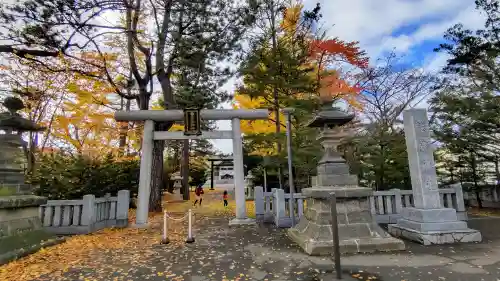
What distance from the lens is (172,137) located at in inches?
416

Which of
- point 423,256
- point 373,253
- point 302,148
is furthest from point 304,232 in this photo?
point 302,148

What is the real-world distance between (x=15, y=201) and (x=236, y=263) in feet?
18.3

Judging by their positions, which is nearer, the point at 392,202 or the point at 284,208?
the point at 284,208

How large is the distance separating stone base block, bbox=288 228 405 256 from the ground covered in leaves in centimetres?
22

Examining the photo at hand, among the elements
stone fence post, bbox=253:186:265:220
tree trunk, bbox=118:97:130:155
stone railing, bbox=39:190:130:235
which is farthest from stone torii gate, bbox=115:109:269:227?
tree trunk, bbox=118:97:130:155

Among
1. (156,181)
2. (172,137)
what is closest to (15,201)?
(172,137)

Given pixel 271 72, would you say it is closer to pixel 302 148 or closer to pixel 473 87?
pixel 302 148

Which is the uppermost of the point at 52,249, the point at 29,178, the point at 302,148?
the point at 302,148

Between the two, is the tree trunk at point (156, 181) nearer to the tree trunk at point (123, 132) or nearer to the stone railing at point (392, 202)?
the tree trunk at point (123, 132)

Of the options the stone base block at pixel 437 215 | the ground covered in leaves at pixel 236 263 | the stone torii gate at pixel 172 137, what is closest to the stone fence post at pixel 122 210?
the stone torii gate at pixel 172 137

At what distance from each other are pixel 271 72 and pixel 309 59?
10.2 ft

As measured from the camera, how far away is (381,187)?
1386cm

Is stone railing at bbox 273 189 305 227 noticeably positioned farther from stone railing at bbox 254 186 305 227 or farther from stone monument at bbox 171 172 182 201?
stone monument at bbox 171 172 182 201

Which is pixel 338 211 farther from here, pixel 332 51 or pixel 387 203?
pixel 332 51
